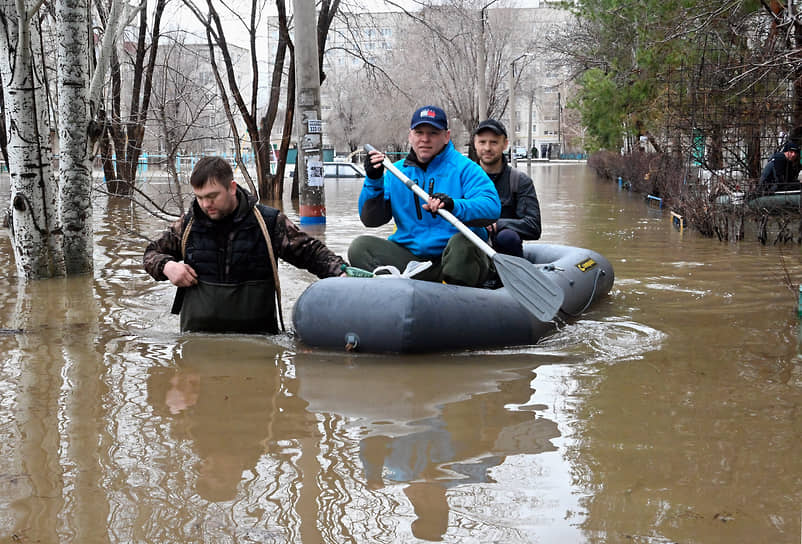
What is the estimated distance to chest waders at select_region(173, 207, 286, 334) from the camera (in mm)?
5625

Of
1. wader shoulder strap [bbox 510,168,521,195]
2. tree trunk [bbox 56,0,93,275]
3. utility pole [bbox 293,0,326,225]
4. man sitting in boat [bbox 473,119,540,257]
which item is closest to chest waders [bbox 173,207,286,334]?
man sitting in boat [bbox 473,119,540,257]

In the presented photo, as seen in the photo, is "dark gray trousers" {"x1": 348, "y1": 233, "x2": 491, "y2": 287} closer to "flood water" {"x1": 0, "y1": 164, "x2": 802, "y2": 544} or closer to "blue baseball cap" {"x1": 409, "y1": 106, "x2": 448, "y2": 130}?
"flood water" {"x1": 0, "y1": 164, "x2": 802, "y2": 544}

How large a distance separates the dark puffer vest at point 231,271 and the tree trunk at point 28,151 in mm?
3197

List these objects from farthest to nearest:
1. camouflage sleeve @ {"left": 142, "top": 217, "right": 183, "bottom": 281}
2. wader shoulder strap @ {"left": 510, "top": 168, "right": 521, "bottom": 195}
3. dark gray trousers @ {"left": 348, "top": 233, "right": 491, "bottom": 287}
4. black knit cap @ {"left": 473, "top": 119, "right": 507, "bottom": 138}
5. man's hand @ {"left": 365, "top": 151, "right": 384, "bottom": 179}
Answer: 1. wader shoulder strap @ {"left": 510, "top": 168, "right": 521, "bottom": 195}
2. black knit cap @ {"left": 473, "top": 119, "right": 507, "bottom": 138}
3. man's hand @ {"left": 365, "top": 151, "right": 384, "bottom": 179}
4. dark gray trousers @ {"left": 348, "top": 233, "right": 491, "bottom": 287}
5. camouflage sleeve @ {"left": 142, "top": 217, "right": 183, "bottom": 281}

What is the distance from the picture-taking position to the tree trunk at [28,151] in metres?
7.91

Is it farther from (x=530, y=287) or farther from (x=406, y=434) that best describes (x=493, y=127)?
(x=406, y=434)

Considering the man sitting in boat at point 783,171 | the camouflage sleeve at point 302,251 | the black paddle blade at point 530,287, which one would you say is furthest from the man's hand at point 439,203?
the man sitting in boat at point 783,171

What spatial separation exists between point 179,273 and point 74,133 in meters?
3.70

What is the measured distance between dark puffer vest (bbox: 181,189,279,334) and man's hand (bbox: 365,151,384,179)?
708 millimetres

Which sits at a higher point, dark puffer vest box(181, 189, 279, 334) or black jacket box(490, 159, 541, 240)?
black jacket box(490, 159, 541, 240)

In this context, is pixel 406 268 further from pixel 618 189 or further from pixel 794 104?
pixel 618 189

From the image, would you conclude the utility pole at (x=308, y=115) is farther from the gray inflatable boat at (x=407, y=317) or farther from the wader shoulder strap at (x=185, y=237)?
the gray inflatable boat at (x=407, y=317)

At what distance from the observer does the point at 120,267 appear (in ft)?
31.4

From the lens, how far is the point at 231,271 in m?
5.57
